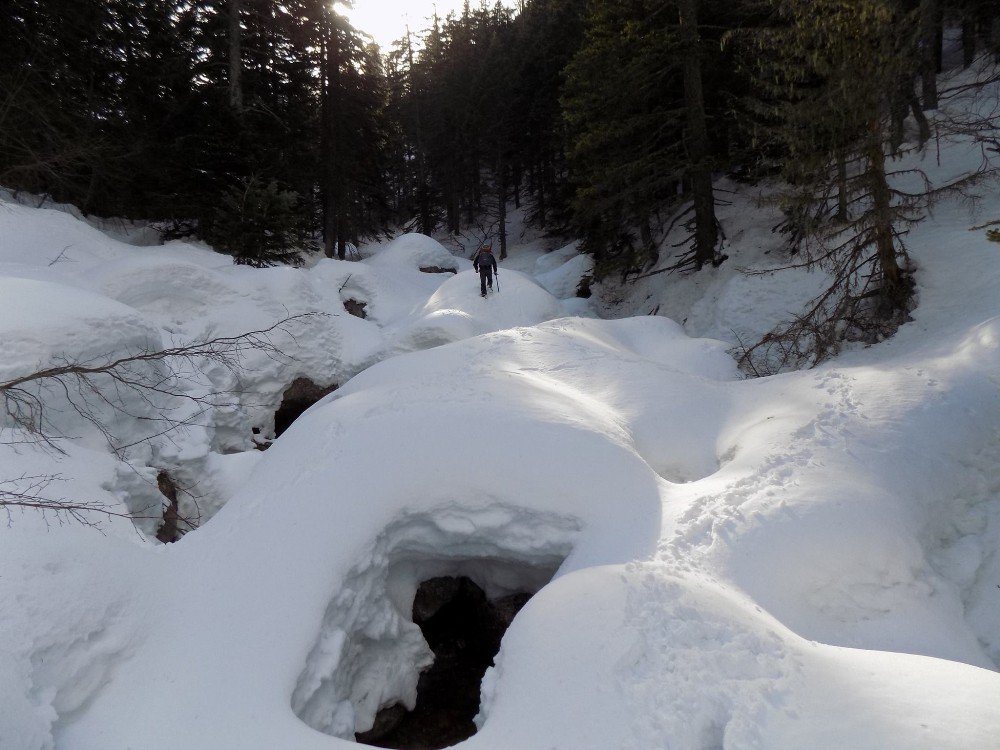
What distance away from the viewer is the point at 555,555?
211 inches

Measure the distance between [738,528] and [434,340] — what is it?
32.5 ft

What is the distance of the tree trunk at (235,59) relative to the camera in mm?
16922

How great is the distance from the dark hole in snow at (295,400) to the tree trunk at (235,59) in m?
10.5

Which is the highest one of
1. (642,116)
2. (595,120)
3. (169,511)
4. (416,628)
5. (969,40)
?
(969,40)

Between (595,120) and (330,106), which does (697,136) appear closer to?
(595,120)

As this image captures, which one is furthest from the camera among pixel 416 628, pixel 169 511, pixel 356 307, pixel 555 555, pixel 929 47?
pixel 356 307

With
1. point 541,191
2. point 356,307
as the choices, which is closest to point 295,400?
point 356,307

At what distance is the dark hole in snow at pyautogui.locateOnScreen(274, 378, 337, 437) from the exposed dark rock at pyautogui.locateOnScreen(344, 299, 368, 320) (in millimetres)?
6028

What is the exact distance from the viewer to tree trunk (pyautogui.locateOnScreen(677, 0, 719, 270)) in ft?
49.7

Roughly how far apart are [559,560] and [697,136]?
48.5ft

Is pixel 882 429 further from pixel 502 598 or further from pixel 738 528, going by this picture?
pixel 502 598

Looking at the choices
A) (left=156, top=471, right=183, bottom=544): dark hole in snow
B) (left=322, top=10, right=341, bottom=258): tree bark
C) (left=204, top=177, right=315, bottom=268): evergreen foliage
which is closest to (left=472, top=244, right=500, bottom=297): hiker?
(left=204, top=177, right=315, bottom=268): evergreen foliage

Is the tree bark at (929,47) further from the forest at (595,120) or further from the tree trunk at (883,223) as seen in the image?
the tree trunk at (883,223)

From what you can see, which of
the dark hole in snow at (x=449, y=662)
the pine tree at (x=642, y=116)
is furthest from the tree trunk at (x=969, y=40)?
the dark hole in snow at (x=449, y=662)
